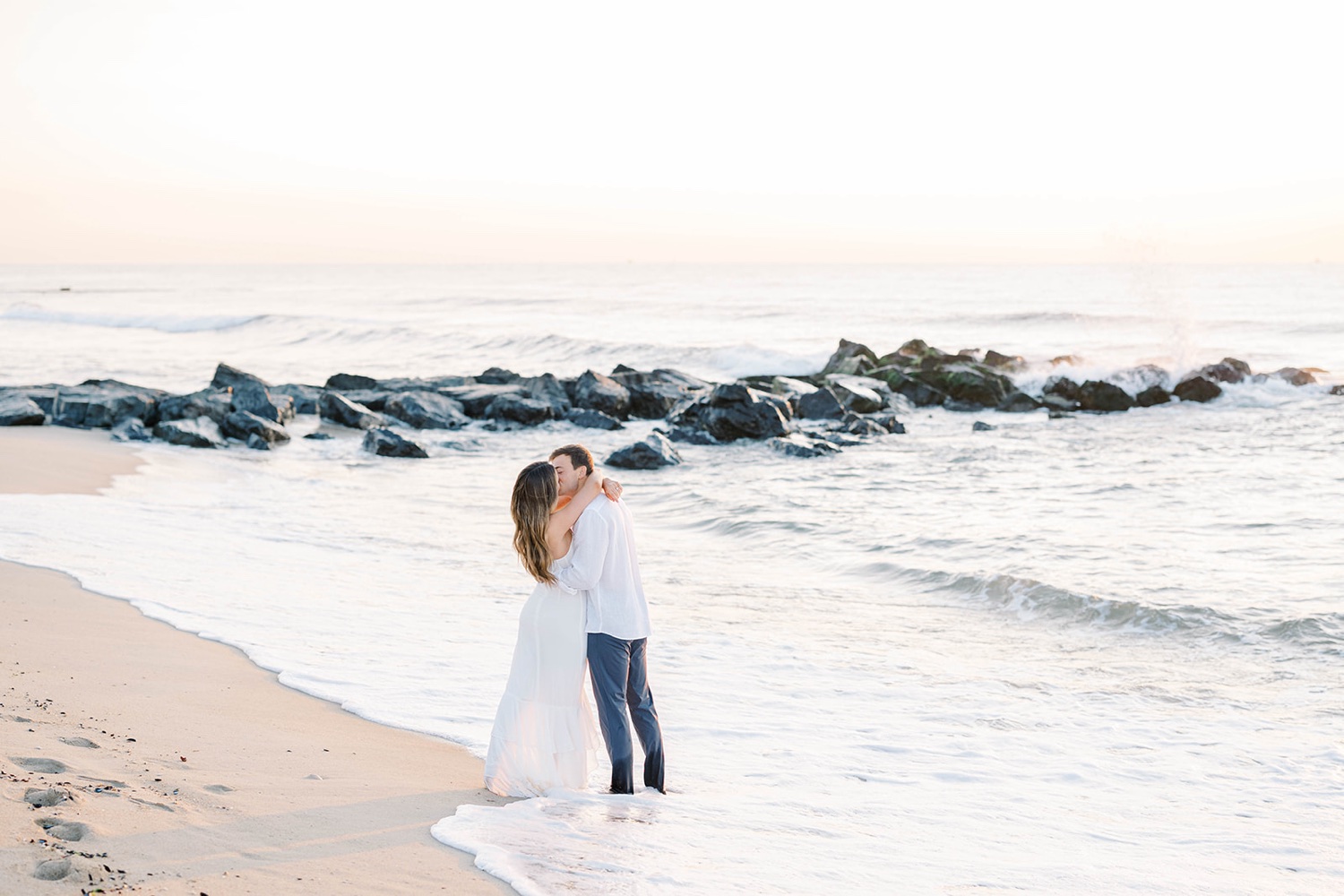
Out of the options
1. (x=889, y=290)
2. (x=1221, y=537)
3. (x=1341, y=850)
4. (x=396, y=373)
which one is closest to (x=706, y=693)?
(x=1341, y=850)

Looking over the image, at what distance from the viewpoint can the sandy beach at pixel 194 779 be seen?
381 cm

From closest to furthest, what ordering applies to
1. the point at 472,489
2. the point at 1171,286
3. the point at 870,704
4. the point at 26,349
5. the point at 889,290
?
the point at 870,704, the point at 472,489, the point at 1171,286, the point at 26,349, the point at 889,290

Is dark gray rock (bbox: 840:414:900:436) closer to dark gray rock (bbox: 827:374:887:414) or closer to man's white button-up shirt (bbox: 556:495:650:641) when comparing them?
dark gray rock (bbox: 827:374:887:414)

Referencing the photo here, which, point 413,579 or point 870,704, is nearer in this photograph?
point 870,704

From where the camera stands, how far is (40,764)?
4488mm

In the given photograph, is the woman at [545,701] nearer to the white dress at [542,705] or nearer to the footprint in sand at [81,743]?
the white dress at [542,705]

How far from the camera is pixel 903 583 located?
10.4 meters

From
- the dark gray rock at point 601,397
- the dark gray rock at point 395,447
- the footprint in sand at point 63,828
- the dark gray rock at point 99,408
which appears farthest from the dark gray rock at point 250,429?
the footprint in sand at point 63,828

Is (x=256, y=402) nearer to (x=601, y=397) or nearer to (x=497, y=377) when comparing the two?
(x=601, y=397)

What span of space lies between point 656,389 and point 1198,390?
12.8 metres

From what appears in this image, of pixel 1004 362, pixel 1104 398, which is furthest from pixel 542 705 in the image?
pixel 1004 362

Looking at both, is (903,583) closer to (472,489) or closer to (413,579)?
(413,579)

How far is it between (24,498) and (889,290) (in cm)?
8711

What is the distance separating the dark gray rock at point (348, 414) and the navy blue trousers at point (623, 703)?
17.5 m
